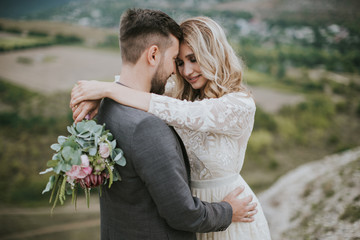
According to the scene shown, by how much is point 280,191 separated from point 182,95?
3583 mm

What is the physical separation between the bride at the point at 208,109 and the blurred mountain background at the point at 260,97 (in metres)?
1.86

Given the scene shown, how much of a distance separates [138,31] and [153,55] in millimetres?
149

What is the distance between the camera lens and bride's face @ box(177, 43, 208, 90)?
1843mm

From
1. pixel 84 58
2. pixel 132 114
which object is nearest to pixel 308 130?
pixel 84 58

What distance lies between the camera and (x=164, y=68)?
1.60m

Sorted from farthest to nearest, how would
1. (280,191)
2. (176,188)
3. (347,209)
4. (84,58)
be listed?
(84,58) → (280,191) → (347,209) → (176,188)

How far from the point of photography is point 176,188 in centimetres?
125

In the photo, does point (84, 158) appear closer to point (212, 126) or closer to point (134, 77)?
point (134, 77)

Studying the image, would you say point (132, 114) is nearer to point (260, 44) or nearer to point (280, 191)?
point (280, 191)

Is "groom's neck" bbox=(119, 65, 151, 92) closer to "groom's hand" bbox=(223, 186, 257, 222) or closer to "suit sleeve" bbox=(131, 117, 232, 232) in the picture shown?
"suit sleeve" bbox=(131, 117, 232, 232)

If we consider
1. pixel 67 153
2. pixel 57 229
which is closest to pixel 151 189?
pixel 67 153

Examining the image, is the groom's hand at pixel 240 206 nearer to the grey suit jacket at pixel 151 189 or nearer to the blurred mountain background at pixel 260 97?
the grey suit jacket at pixel 151 189

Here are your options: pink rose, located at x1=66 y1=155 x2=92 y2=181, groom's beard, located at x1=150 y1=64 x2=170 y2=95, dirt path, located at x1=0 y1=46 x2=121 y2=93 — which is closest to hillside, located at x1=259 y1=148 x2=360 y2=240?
groom's beard, located at x1=150 y1=64 x2=170 y2=95

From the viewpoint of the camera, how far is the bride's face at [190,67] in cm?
184
